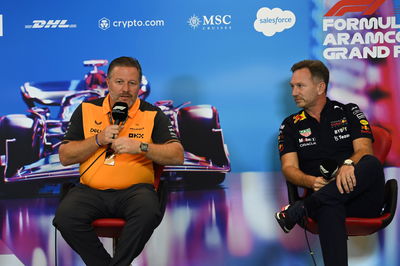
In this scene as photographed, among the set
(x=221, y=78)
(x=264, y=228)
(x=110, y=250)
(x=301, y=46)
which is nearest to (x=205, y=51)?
(x=221, y=78)

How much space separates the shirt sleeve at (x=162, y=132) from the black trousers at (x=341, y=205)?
2.84 ft

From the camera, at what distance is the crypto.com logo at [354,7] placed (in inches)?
145

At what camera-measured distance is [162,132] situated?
308 cm

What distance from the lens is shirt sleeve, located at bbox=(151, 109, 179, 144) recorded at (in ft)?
10.1

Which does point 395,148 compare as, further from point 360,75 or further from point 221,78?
point 221,78

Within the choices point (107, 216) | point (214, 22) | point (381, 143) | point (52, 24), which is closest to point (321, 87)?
point (381, 143)

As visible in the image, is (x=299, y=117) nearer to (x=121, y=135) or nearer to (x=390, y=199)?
(x=390, y=199)

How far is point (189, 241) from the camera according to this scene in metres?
3.73

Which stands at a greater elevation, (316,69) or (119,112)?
(316,69)

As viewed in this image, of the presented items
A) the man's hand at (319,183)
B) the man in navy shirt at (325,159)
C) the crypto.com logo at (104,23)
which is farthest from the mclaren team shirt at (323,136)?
the crypto.com logo at (104,23)

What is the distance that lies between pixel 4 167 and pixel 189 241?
1.43 meters

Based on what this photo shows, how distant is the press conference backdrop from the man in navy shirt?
1.33 feet

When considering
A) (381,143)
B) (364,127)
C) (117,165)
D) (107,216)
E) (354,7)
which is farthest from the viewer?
(354,7)

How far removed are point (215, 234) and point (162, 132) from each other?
1.03 m
